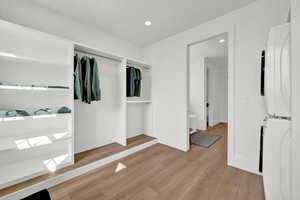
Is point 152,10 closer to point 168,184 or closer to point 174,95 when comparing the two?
point 174,95

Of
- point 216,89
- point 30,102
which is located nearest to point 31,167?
point 30,102

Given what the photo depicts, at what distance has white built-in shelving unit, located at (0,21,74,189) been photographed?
1.48 m

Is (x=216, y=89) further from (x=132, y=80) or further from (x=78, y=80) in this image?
(x=78, y=80)

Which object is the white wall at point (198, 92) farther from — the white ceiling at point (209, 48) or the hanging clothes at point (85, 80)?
the hanging clothes at point (85, 80)

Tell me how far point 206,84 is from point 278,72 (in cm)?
355

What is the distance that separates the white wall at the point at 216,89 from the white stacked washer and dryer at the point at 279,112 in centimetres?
382

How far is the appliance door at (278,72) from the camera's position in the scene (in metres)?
0.95

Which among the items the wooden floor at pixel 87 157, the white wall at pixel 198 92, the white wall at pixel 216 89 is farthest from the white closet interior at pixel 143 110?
the white wall at pixel 216 89

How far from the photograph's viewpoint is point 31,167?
1574 mm

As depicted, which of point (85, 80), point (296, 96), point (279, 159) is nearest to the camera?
point (296, 96)

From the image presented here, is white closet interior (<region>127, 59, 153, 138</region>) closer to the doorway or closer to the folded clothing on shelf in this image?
the doorway

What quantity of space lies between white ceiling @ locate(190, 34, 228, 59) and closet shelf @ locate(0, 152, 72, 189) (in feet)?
13.0

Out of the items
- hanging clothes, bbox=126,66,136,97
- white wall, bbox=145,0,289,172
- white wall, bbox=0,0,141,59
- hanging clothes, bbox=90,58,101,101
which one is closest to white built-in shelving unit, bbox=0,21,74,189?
white wall, bbox=0,0,141,59

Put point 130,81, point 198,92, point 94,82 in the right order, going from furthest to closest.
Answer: point 198,92
point 130,81
point 94,82
